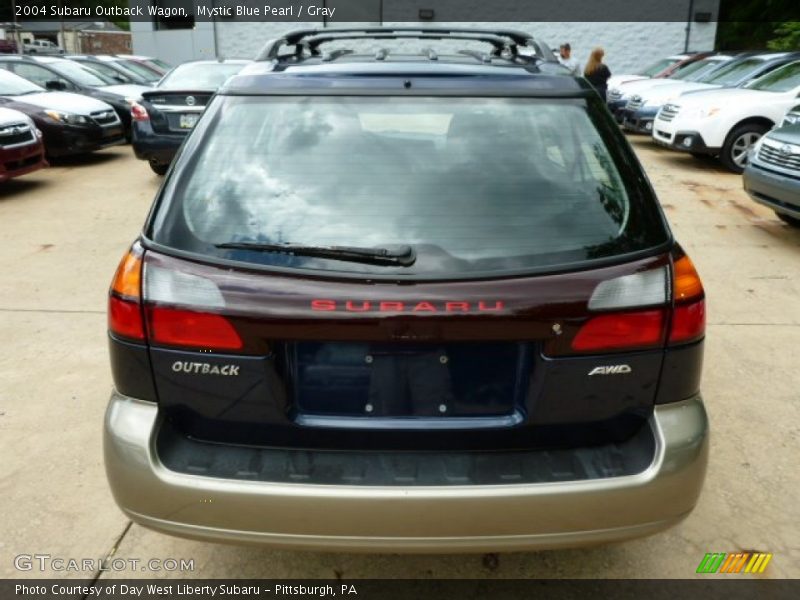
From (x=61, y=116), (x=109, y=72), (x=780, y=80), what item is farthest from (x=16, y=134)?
(x=780, y=80)

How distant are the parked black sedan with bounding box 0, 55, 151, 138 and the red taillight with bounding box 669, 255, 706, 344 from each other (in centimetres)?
1215

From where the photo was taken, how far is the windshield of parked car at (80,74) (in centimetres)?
1341

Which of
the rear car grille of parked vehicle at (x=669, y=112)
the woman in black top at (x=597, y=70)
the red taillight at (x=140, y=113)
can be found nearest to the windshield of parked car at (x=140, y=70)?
the red taillight at (x=140, y=113)

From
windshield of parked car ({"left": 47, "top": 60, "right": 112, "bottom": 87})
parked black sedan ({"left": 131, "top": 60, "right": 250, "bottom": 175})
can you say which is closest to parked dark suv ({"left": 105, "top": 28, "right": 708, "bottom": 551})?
parked black sedan ({"left": 131, "top": 60, "right": 250, "bottom": 175})

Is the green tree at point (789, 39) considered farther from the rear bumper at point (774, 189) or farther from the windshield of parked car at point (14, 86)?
the windshield of parked car at point (14, 86)

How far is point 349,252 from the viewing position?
6.59 feet

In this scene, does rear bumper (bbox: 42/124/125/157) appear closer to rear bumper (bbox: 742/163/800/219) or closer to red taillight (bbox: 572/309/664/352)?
rear bumper (bbox: 742/163/800/219)

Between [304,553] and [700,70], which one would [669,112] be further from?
[304,553]

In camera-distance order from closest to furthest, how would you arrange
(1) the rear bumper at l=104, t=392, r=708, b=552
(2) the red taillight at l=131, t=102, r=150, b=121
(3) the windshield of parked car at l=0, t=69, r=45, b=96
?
(1) the rear bumper at l=104, t=392, r=708, b=552 → (2) the red taillight at l=131, t=102, r=150, b=121 → (3) the windshield of parked car at l=0, t=69, r=45, b=96

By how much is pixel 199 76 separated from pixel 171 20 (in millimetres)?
19971

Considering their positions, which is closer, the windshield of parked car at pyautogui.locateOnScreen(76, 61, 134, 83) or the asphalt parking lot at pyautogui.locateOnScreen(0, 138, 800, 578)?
the asphalt parking lot at pyautogui.locateOnScreen(0, 138, 800, 578)

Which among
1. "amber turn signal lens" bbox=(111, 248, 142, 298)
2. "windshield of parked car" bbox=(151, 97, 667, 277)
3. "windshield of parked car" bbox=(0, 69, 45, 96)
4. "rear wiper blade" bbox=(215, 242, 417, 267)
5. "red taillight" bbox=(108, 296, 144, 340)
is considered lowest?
"windshield of parked car" bbox=(0, 69, 45, 96)

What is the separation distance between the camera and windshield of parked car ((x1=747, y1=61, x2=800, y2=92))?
10.4 metres

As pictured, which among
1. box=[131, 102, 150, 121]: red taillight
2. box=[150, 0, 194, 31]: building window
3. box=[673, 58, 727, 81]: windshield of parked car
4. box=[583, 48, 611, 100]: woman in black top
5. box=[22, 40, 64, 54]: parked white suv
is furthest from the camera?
box=[22, 40, 64, 54]: parked white suv
